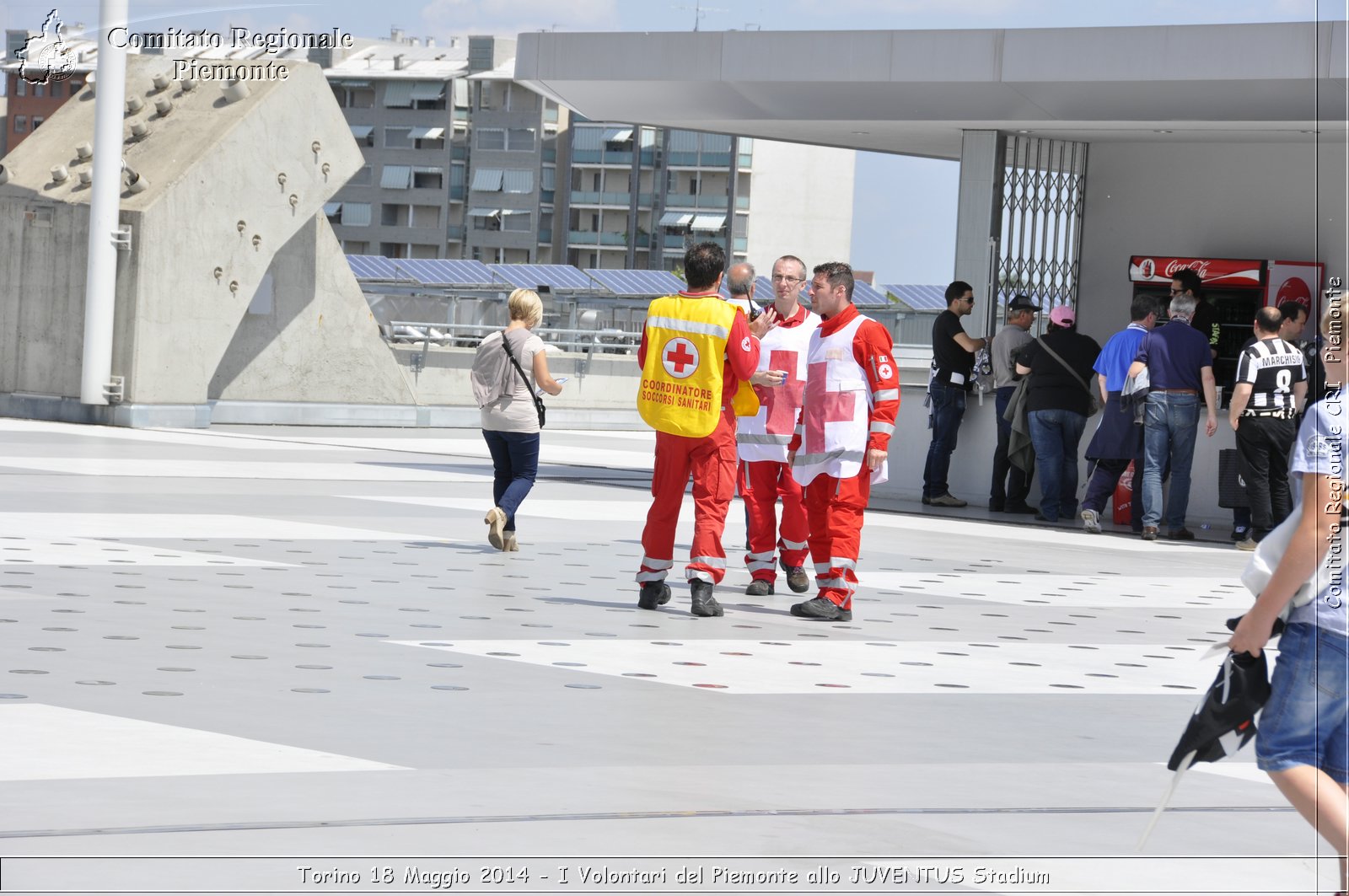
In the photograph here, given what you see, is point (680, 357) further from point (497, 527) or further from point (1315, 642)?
point (1315, 642)

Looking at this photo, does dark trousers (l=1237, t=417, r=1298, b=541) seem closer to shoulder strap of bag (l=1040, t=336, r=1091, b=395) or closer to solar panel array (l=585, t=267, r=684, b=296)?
shoulder strap of bag (l=1040, t=336, r=1091, b=395)

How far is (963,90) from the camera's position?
1634 centimetres

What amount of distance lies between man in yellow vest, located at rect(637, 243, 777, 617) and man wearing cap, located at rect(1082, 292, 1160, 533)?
6552mm

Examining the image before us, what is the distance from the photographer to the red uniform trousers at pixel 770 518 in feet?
35.0

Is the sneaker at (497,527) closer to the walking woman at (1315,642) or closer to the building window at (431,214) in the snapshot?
the walking woman at (1315,642)

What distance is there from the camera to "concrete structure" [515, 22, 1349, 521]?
15.4 m

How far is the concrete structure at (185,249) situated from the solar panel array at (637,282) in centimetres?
3366

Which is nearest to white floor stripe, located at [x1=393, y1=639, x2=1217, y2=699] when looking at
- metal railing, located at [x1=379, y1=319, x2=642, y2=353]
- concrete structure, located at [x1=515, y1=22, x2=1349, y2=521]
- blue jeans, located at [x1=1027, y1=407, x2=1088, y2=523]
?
blue jeans, located at [x1=1027, y1=407, x2=1088, y2=523]

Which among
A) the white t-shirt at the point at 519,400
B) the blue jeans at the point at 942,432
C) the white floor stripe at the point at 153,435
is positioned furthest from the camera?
the white floor stripe at the point at 153,435

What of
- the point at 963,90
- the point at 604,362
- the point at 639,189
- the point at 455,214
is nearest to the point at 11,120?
the point at 455,214

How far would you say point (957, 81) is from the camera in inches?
638

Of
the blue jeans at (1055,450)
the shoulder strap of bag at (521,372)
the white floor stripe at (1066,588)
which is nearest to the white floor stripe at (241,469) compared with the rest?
the shoulder strap of bag at (521,372)

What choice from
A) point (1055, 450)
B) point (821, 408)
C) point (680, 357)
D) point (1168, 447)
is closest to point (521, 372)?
point (680, 357)

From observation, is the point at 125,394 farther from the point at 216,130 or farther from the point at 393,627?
the point at 393,627
